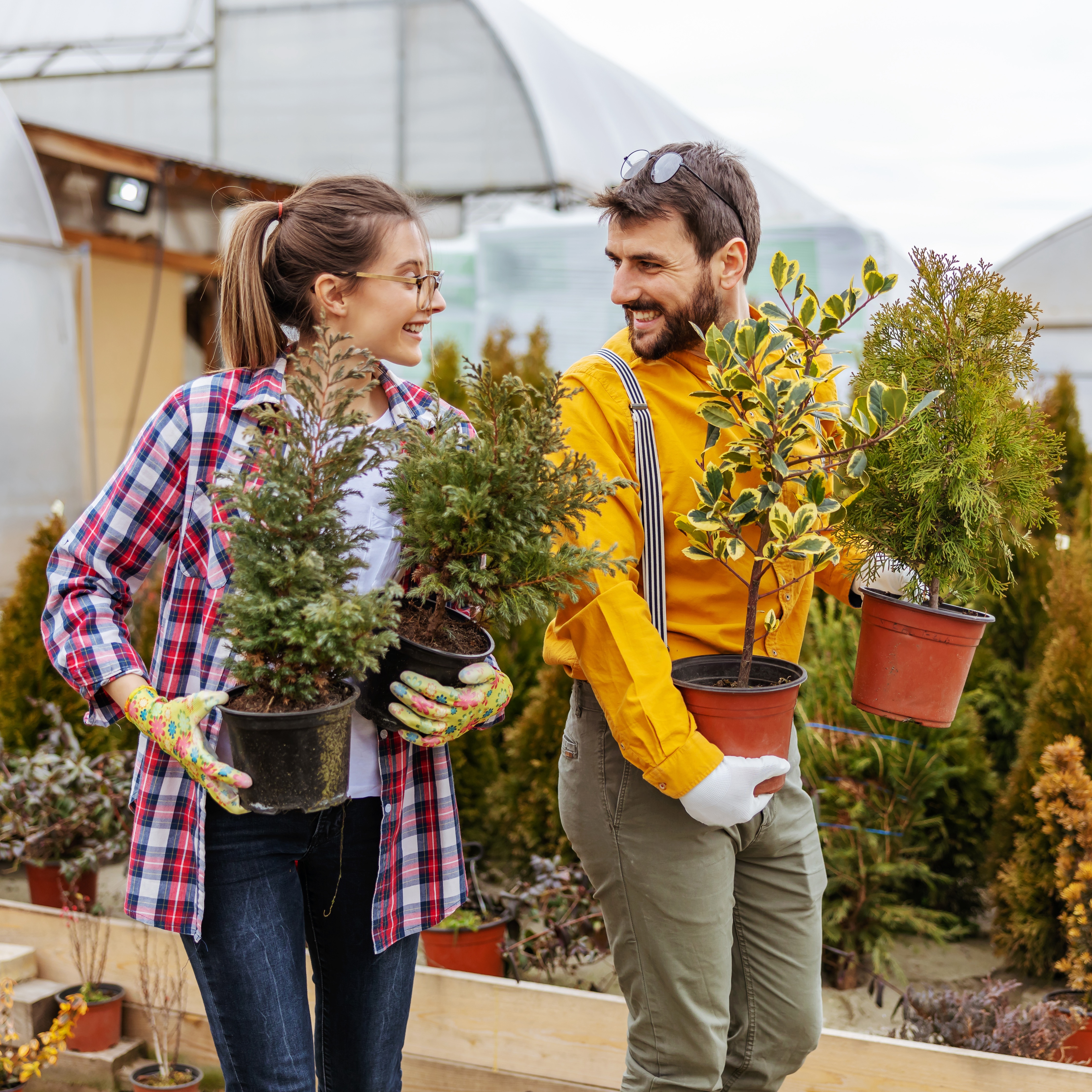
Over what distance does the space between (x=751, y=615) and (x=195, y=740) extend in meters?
0.80

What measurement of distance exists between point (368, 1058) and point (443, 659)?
2.25ft

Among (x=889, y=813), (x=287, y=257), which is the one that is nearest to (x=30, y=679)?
(x=287, y=257)

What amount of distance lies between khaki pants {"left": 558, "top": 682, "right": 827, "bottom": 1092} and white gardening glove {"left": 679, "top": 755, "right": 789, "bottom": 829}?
10cm

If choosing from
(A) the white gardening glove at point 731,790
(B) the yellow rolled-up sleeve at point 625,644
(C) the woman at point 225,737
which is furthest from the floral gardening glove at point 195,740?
(A) the white gardening glove at point 731,790

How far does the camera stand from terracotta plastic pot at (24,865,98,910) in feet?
10.7

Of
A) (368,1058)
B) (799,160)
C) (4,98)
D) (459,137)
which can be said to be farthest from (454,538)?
(799,160)

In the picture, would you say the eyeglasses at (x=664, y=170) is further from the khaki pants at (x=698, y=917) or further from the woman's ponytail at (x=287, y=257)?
the khaki pants at (x=698, y=917)

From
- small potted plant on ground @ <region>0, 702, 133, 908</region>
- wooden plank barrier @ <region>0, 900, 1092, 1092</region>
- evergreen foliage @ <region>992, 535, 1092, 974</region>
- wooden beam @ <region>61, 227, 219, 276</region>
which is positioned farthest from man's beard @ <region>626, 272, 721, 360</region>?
wooden beam @ <region>61, 227, 219, 276</region>

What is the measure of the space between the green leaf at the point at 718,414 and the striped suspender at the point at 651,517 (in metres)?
0.10

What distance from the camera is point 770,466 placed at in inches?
59.9

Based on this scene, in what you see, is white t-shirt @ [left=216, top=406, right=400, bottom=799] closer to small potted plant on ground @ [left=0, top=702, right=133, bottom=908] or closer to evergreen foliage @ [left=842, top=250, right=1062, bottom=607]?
evergreen foliage @ [left=842, top=250, right=1062, bottom=607]

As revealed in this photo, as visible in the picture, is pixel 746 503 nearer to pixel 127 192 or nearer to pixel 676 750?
pixel 676 750

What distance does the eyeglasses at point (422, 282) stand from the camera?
1.58m

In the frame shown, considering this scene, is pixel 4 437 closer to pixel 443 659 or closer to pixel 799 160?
pixel 443 659
